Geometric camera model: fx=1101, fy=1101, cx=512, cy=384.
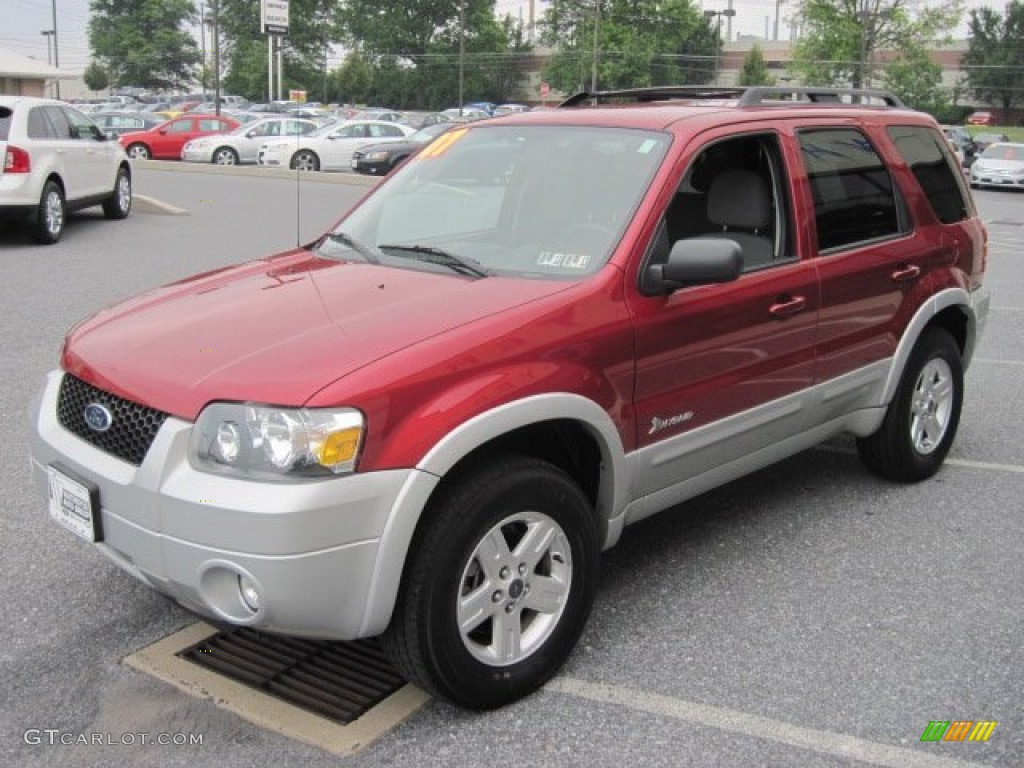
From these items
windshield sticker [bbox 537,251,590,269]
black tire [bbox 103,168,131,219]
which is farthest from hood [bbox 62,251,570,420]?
black tire [bbox 103,168,131,219]

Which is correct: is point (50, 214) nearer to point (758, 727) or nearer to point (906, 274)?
point (906, 274)

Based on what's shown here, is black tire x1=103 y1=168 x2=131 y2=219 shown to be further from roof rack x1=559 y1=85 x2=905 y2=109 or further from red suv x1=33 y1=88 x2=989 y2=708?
red suv x1=33 y1=88 x2=989 y2=708

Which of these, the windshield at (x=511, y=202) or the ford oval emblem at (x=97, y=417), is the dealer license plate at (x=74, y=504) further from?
the windshield at (x=511, y=202)

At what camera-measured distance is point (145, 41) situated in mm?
93188

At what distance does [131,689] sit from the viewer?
132 inches

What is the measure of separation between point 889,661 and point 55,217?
1227cm

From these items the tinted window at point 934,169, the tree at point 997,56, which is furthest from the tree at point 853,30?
the tinted window at point 934,169

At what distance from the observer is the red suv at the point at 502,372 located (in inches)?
113

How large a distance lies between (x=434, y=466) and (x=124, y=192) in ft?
48.1

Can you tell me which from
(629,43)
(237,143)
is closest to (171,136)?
(237,143)

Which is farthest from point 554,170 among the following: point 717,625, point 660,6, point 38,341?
point 660,6

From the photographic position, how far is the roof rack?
15.6 ft

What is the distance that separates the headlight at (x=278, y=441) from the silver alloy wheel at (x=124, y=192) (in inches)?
560

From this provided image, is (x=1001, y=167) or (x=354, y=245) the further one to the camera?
(x=1001, y=167)
